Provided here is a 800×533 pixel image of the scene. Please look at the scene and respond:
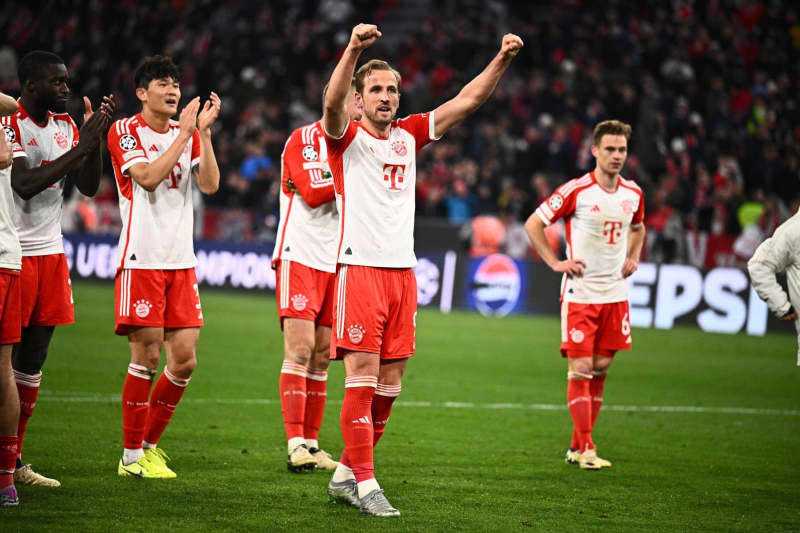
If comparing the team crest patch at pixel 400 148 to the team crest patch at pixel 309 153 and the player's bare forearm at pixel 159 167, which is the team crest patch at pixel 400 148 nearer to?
the player's bare forearm at pixel 159 167

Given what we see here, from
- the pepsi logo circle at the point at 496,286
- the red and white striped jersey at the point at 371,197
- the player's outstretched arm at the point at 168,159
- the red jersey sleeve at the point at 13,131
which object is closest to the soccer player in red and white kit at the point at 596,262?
the red and white striped jersey at the point at 371,197

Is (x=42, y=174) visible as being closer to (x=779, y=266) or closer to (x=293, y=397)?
(x=293, y=397)

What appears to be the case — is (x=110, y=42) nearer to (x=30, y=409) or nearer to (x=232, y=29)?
(x=232, y=29)

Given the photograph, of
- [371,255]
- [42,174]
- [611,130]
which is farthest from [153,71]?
[611,130]

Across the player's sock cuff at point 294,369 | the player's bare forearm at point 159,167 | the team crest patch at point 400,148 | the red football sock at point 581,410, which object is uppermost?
the team crest patch at point 400,148

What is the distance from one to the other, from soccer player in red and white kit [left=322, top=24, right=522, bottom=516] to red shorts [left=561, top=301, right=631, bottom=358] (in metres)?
2.40

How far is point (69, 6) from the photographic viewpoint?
95.6 feet

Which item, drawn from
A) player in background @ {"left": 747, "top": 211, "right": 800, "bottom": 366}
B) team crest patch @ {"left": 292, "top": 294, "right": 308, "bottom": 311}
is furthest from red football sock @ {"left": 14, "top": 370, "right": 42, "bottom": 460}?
player in background @ {"left": 747, "top": 211, "right": 800, "bottom": 366}

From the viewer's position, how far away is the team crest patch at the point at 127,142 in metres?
6.66

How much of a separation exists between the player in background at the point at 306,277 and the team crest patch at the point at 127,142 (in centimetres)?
117

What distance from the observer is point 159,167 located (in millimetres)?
6438

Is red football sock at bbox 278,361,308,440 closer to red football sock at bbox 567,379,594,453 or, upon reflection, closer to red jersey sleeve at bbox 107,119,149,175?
red jersey sleeve at bbox 107,119,149,175

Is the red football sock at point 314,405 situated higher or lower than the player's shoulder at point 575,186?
lower

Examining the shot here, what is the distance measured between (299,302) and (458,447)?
1811mm
